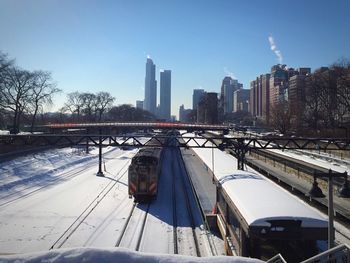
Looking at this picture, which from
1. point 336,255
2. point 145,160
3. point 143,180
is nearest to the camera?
point 336,255

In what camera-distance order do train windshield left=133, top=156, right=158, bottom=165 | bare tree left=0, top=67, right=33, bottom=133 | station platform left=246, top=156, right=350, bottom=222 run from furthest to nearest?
1. bare tree left=0, top=67, right=33, bottom=133
2. train windshield left=133, top=156, right=158, bottom=165
3. station platform left=246, top=156, right=350, bottom=222

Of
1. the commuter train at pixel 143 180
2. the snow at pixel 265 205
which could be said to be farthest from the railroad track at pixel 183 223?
the snow at pixel 265 205

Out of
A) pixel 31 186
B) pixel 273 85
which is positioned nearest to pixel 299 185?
pixel 31 186

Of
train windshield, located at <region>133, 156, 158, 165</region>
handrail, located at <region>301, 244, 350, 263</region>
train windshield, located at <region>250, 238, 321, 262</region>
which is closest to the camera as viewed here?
handrail, located at <region>301, 244, 350, 263</region>

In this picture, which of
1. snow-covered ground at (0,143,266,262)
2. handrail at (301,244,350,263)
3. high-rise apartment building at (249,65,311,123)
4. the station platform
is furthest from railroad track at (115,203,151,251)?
high-rise apartment building at (249,65,311,123)

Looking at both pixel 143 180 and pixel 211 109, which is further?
pixel 211 109

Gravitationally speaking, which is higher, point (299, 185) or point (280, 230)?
point (280, 230)

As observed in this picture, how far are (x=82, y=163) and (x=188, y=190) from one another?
964 inches

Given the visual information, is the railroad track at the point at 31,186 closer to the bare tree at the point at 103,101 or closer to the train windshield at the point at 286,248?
the train windshield at the point at 286,248

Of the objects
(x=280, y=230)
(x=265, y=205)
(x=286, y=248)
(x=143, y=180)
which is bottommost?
(x=143, y=180)

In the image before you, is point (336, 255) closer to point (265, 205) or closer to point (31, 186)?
→ point (265, 205)

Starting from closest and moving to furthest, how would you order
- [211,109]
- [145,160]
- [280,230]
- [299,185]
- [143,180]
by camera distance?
[280,230] < [143,180] < [145,160] < [299,185] < [211,109]

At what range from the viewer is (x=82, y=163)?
50.6 m

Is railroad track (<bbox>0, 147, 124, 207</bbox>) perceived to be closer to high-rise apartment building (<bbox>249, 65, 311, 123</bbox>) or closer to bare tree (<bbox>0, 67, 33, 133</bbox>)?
bare tree (<bbox>0, 67, 33, 133</bbox>)
